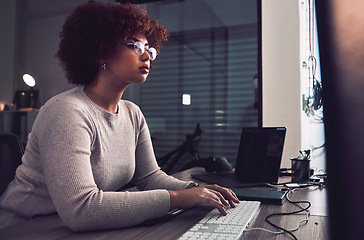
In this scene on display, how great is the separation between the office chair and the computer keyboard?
0.89 meters

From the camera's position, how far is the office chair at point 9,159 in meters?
1.24

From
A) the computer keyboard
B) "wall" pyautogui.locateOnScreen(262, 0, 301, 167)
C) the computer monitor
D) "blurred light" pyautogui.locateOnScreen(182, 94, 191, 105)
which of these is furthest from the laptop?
"blurred light" pyautogui.locateOnScreen(182, 94, 191, 105)

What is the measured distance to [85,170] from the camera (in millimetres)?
777

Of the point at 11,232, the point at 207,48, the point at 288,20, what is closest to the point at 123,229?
the point at 11,232

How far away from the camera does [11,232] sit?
2.27 feet

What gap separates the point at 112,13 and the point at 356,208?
1190mm

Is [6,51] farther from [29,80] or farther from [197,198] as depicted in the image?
[197,198]

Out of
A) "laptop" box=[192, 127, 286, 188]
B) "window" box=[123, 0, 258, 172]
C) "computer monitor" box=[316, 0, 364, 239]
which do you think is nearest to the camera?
"computer monitor" box=[316, 0, 364, 239]

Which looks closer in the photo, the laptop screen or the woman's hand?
the woman's hand

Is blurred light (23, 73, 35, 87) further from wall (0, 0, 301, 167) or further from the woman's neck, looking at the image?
the woman's neck

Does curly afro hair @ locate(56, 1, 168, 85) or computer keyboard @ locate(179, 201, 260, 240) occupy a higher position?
curly afro hair @ locate(56, 1, 168, 85)

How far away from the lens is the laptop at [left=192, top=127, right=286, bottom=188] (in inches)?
54.1

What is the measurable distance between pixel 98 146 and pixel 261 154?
31.6 inches

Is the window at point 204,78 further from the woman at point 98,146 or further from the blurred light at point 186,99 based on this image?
the woman at point 98,146
